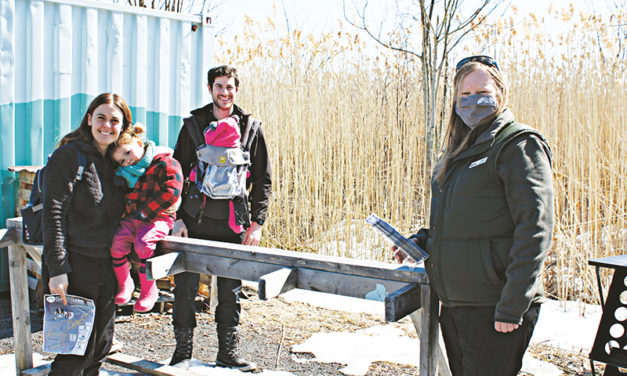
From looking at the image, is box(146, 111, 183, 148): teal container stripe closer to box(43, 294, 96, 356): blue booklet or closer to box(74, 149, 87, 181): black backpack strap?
box(74, 149, 87, 181): black backpack strap

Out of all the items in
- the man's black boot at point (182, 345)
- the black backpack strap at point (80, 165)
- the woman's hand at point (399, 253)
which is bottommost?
the man's black boot at point (182, 345)

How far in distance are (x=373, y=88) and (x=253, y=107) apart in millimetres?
1234

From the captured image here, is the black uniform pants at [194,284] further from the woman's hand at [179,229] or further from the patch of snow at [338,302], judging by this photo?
the patch of snow at [338,302]

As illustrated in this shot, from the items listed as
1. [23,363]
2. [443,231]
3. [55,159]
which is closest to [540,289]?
[443,231]

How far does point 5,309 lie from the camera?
384 centimetres

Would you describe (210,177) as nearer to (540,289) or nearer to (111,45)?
(540,289)

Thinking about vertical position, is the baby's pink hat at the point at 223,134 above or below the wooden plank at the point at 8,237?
above

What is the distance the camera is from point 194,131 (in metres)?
2.74

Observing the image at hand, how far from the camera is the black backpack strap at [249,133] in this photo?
9.06 feet

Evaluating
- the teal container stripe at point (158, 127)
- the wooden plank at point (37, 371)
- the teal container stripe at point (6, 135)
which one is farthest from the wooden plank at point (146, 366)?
the teal container stripe at point (158, 127)

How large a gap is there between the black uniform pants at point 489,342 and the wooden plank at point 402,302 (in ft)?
0.59

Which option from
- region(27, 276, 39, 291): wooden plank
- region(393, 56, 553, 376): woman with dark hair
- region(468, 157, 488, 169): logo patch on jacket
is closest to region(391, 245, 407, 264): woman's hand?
region(393, 56, 553, 376): woman with dark hair

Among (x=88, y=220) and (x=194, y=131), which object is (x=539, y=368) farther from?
(x=88, y=220)

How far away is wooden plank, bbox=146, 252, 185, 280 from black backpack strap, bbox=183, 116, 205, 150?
0.61m
